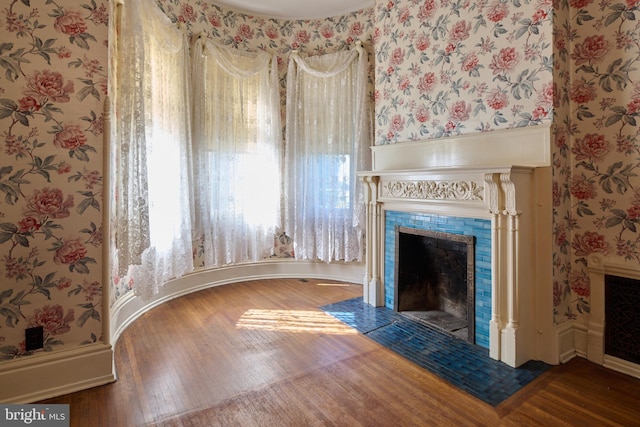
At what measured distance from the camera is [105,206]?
6.49 feet

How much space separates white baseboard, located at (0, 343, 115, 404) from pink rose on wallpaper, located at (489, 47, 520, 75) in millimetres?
3078

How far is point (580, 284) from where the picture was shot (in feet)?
7.41

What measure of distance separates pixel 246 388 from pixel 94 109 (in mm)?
1810

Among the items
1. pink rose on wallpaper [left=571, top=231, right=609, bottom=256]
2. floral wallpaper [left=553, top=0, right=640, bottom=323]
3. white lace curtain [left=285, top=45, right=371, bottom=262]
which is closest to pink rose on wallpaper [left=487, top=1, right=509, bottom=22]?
floral wallpaper [left=553, top=0, right=640, bottom=323]

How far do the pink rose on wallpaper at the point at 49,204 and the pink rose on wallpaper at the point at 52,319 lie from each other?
1.67ft

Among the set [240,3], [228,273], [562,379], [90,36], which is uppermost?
[240,3]

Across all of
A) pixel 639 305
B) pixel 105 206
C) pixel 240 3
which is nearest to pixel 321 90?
pixel 240 3

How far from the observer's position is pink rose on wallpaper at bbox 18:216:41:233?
1.78 metres

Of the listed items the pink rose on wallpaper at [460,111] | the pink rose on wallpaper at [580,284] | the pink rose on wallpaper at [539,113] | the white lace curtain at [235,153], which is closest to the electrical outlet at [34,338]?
the white lace curtain at [235,153]

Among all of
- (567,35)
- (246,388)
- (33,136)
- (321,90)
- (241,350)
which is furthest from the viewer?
(321,90)

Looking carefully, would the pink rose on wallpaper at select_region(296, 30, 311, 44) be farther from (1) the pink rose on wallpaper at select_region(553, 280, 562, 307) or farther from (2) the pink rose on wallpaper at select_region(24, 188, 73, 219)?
(1) the pink rose on wallpaper at select_region(553, 280, 562, 307)

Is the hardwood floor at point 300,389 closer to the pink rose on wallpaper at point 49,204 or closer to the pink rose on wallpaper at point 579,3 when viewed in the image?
the pink rose on wallpaper at point 49,204

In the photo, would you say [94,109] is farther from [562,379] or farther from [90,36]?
[562,379]

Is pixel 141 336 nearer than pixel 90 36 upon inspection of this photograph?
No
